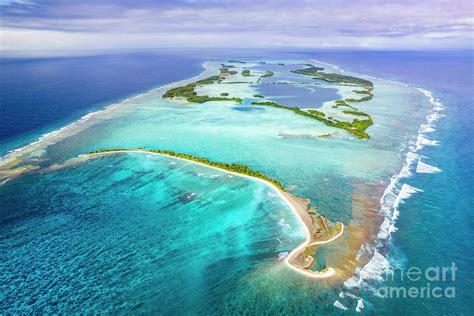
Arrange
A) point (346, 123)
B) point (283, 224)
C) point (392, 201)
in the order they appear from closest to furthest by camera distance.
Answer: point (283, 224) < point (392, 201) < point (346, 123)

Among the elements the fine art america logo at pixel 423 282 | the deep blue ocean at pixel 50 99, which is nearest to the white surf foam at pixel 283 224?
the fine art america logo at pixel 423 282

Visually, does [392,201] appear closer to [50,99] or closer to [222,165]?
[222,165]

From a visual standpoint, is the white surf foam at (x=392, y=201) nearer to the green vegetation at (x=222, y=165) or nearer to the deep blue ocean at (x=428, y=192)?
the deep blue ocean at (x=428, y=192)

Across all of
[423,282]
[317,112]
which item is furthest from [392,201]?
[317,112]

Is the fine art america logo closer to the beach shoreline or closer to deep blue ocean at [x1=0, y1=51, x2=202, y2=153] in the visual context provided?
the beach shoreline

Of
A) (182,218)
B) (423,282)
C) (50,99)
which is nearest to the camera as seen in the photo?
(423,282)

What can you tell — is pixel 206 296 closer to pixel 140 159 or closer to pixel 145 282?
pixel 145 282

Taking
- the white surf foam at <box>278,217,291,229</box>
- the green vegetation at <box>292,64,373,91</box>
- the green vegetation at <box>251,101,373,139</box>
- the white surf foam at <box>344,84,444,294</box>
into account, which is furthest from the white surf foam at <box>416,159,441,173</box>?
the green vegetation at <box>292,64,373,91</box>

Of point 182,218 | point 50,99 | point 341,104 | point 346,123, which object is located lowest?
point 182,218
